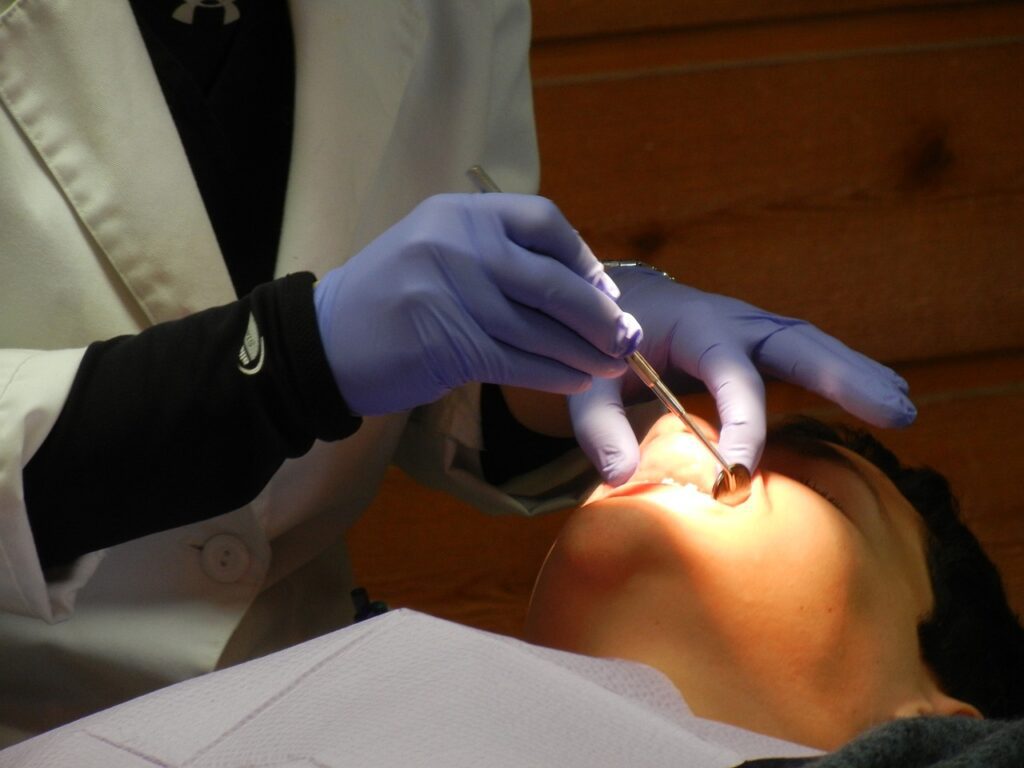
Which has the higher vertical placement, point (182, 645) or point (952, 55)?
point (952, 55)

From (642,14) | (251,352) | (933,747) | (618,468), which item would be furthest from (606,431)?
(642,14)

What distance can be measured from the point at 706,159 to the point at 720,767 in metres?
0.98

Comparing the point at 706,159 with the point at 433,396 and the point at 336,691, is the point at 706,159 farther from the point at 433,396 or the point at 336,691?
the point at 336,691

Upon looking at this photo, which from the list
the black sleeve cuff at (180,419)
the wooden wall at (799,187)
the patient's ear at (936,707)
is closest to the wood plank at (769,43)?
the wooden wall at (799,187)

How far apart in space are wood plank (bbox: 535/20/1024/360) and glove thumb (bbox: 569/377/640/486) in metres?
0.46

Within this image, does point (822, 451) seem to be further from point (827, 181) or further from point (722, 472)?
point (827, 181)

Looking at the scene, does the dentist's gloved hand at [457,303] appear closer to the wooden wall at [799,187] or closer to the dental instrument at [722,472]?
the dental instrument at [722,472]

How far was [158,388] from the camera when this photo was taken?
84 centimetres

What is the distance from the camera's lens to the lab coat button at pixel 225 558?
3.29 ft

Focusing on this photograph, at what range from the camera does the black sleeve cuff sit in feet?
2.75

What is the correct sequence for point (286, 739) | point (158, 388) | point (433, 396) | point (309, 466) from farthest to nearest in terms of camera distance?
point (309, 466)
point (433, 396)
point (158, 388)
point (286, 739)

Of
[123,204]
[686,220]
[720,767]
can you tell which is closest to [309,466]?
[123,204]

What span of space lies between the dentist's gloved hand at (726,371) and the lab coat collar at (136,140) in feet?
0.99

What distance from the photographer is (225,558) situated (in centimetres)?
101
